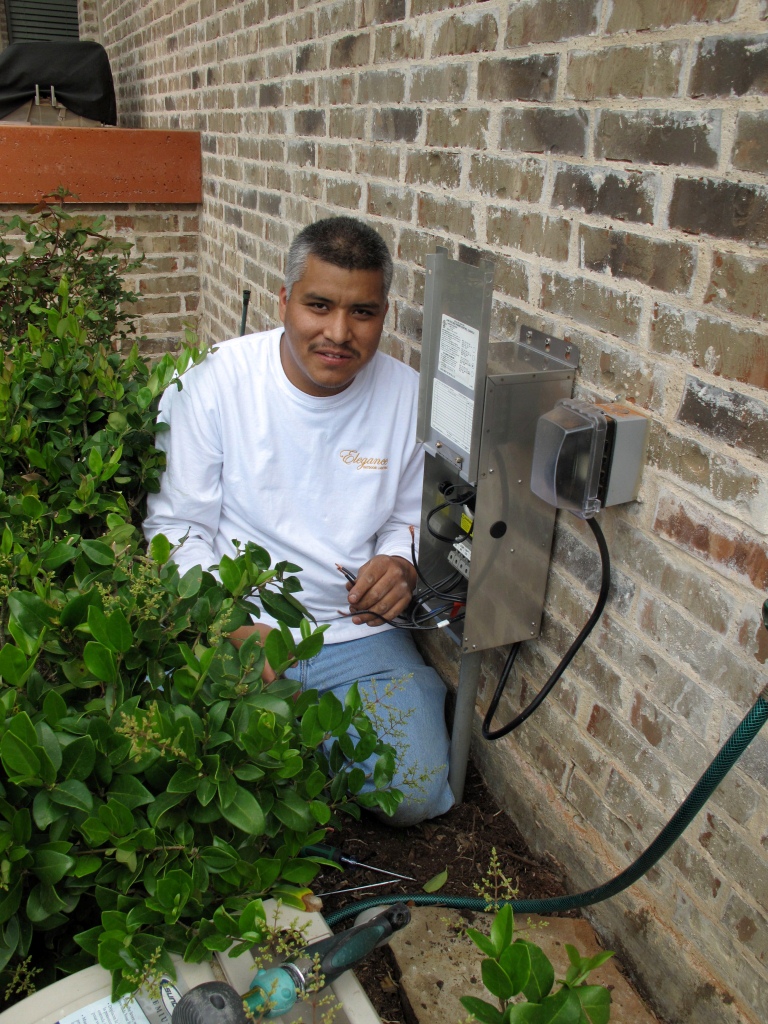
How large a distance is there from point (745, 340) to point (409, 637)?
150cm

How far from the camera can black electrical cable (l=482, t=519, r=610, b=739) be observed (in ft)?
6.01

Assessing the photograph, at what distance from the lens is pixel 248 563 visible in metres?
1.48

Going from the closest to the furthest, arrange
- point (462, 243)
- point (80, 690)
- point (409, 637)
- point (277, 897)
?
point (277, 897) < point (80, 690) < point (462, 243) < point (409, 637)

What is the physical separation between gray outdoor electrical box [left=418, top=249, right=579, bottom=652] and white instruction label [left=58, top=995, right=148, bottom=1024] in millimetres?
1153

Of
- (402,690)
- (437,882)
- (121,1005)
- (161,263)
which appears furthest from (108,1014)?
(161,263)

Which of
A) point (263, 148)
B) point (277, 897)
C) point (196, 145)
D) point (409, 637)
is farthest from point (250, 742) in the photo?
point (196, 145)

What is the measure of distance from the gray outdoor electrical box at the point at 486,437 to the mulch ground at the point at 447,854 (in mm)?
578

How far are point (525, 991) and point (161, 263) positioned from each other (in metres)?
5.01

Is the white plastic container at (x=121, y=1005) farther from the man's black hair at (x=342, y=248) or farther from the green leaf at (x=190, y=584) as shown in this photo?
the man's black hair at (x=342, y=248)

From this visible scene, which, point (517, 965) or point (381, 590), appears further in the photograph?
point (381, 590)

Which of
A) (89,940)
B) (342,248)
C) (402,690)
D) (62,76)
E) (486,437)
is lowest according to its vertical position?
(402,690)

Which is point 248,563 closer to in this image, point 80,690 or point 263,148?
point 80,690

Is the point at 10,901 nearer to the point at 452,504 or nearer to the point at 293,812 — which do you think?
the point at 293,812

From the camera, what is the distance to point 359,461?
2.52 m
